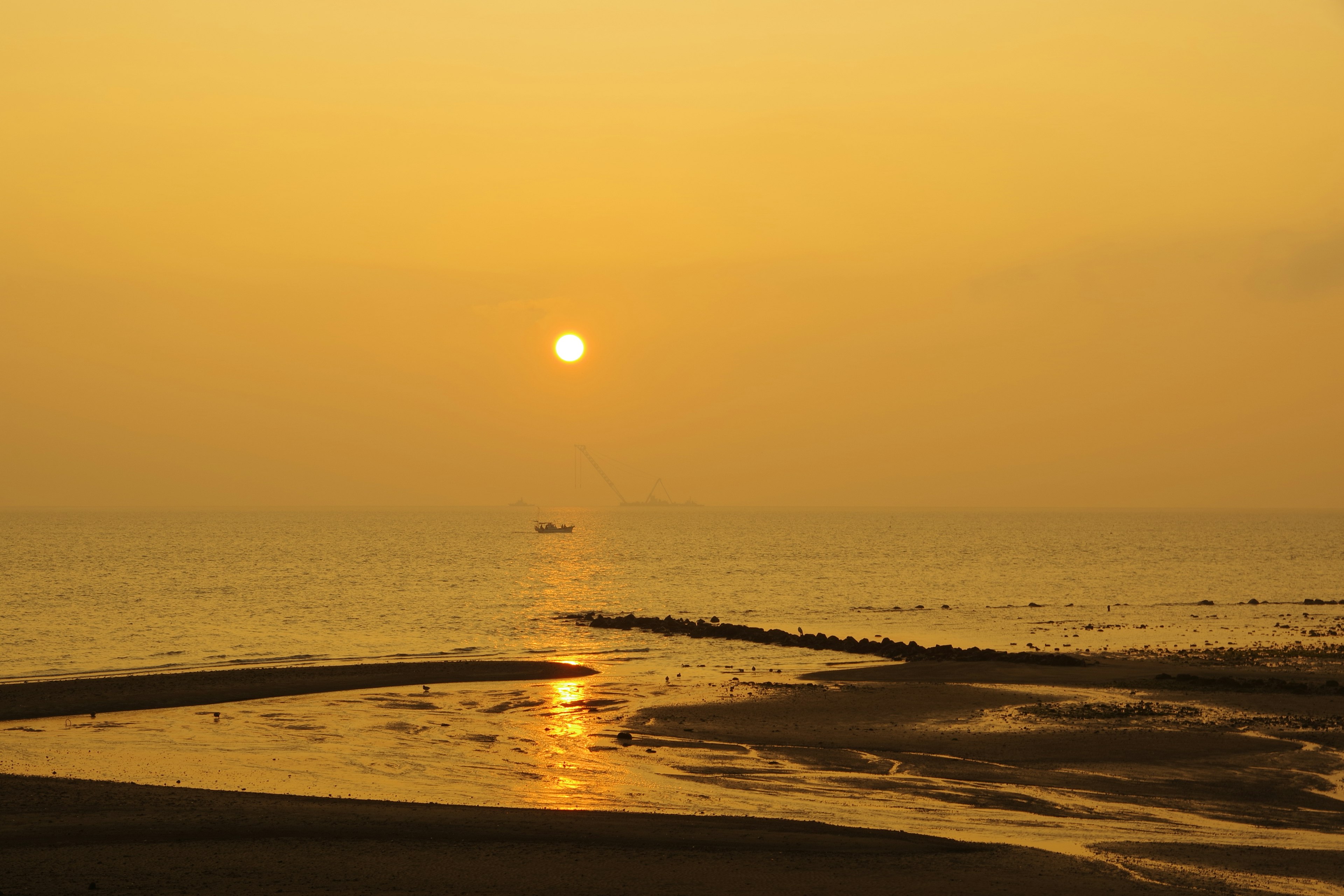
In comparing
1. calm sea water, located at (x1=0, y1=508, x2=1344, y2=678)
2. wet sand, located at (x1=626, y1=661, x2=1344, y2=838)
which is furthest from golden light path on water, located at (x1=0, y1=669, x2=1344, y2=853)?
calm sea water, located at (x1=0, y1=508, x2=1344, y2=678)

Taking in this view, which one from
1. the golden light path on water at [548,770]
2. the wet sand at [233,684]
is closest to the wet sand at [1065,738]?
the golden light path on water at [548,770]

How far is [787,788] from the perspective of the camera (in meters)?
24.6

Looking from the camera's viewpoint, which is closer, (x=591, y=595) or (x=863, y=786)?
(x=863, y=786)

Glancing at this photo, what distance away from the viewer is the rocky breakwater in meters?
51.7

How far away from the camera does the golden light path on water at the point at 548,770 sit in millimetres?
21547

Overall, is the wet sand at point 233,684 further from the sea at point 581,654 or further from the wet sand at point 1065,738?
the wet sand at point 1065,738

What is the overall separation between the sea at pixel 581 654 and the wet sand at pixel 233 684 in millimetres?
1513

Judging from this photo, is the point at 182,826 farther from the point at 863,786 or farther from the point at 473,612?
the point at 473,612

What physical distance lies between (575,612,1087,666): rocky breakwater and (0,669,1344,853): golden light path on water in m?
20.1

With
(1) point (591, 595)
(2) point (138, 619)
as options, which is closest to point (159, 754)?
(2) point (138, 619)

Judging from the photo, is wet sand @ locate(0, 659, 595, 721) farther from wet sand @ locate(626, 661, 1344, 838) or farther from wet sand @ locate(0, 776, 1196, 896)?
wet sand @ locate(0, 776, 1196, 896)

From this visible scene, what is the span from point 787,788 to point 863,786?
5.66 ft

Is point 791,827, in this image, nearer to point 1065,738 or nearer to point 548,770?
point 548,770

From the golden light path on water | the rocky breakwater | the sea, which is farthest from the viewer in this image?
the rocky breakwater
